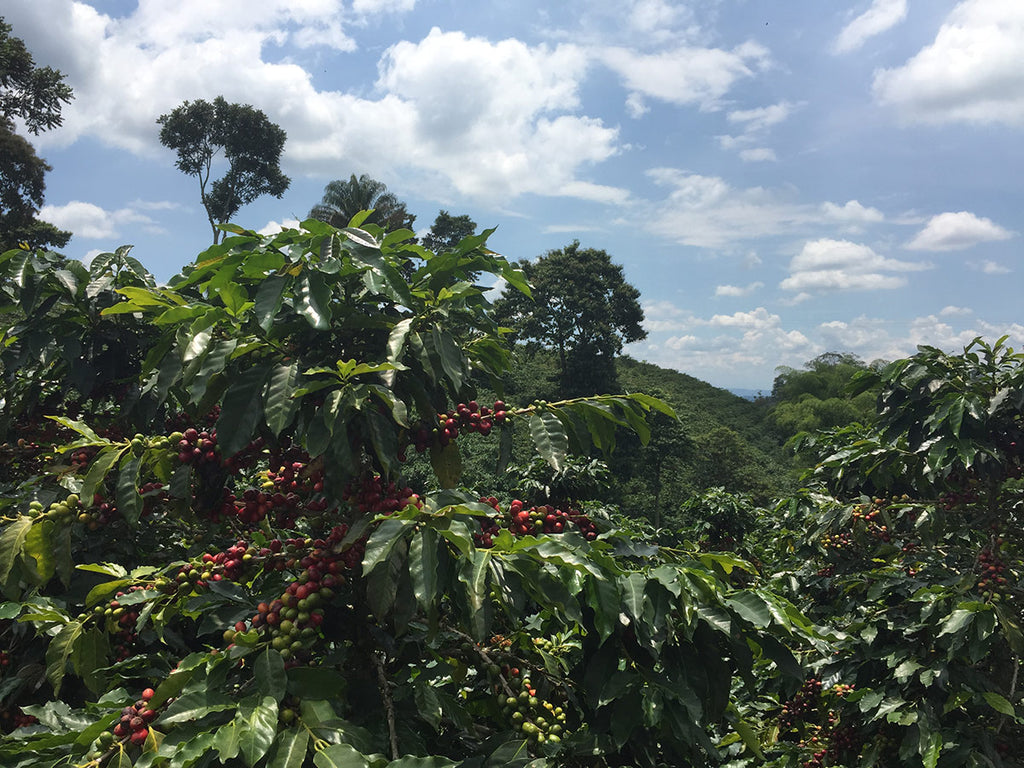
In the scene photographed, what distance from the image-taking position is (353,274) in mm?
2018

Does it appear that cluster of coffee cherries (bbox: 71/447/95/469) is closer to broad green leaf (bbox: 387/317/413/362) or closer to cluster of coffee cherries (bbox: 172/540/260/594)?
cluster of coffee cherries (bbox: 172/540/260/594)

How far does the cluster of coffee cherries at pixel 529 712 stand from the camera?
5.66ft

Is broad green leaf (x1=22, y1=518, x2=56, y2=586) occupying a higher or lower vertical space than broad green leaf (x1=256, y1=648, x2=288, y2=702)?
higher

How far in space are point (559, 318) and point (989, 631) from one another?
29.2 meters

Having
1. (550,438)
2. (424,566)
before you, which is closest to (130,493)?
(424,566)

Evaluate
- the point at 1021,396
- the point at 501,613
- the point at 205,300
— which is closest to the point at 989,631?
the point at 1021,396

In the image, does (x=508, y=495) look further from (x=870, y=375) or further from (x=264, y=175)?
(x=264, y=175)

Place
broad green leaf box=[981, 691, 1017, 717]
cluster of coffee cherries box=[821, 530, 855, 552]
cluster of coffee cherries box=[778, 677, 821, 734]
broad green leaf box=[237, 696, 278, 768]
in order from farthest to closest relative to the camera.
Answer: cluster of coffee cherries box=[821, 530, 855, 552] < cluster of coffee cherries box=[778, 677, 821, 734] < broad green leaf box=[981, 691, 1017, 717] < broad green leaf box=[237, 696, 278, 768]

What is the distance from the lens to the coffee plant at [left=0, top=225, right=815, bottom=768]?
4.62 feet

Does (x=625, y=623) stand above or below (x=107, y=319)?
below

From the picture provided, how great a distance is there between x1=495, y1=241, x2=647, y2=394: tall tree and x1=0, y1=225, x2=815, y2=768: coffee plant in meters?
28.8

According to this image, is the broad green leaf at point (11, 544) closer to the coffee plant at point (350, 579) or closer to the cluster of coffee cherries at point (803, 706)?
the coffee plant at point (350, 579)

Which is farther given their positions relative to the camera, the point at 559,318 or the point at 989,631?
the point at 559,318

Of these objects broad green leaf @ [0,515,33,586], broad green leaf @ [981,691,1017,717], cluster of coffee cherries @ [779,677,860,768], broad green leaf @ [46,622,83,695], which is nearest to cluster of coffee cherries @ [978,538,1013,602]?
broad green leaf @ [981,691,1017,717]
